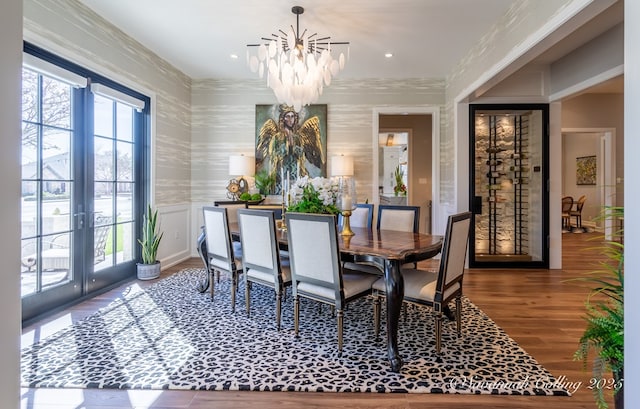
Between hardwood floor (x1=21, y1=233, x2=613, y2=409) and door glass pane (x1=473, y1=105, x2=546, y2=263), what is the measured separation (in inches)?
26.3

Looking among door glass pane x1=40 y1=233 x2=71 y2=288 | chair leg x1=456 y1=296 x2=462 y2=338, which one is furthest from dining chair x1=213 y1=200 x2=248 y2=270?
chair leg x1=456 y1=296 x2=462 y2=338

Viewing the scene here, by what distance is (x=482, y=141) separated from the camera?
4.66m

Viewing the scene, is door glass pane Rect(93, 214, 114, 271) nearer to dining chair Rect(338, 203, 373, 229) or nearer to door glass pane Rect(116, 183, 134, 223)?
door glass pane Rect(116, 183, 134, 223)

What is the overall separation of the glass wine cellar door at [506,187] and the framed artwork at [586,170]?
5846 millimetres

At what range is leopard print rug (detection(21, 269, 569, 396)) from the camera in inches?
74.7

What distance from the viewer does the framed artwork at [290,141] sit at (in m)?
5.18

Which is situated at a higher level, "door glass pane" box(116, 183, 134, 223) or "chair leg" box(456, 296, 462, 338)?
"door glass pane" box(116, 183, 134, 223)

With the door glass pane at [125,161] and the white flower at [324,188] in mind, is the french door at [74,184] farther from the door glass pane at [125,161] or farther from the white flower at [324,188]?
the white flower at [324,188]

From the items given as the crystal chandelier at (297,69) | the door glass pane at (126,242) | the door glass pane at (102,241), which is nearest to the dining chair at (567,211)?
the crystal chandelier at (297,69)

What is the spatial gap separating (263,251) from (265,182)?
103 inches

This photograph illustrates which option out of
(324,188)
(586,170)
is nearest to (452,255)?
(324,188)

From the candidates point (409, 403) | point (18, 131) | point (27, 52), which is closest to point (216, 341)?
point (409, 403)

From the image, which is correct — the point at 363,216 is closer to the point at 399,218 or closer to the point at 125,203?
the point at 399,218

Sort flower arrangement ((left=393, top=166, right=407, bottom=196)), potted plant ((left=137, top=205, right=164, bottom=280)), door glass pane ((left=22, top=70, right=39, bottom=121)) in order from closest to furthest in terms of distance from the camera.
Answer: door glass pane ((left=22, top=70, right=39, bottom=121))
potted plant ((left=137, top=205, right=164, bottom=280))
flower arrangement ((left=393, top=166, right=407, bottom=196))
